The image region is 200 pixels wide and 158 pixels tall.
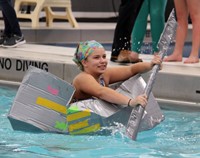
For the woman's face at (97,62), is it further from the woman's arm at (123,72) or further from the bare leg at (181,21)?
the bare leg at (181,21)

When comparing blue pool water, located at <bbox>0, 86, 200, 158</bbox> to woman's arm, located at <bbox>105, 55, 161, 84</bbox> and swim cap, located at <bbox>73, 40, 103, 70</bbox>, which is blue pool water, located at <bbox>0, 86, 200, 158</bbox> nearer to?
woman's arm, located at <bbox>105, 55, 161, 84</bbox>

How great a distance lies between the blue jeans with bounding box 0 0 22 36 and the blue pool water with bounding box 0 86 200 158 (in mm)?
2688

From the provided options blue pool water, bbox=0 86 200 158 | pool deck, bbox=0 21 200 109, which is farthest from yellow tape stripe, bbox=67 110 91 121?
pool deck, bbox=0 21 200 109

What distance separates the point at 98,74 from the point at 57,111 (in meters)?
0.45

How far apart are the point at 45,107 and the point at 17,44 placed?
3.22m

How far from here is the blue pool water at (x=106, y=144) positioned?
13.8 ft

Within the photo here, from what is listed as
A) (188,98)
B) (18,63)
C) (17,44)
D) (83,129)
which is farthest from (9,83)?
(83,129)

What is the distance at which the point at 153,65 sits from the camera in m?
4.90

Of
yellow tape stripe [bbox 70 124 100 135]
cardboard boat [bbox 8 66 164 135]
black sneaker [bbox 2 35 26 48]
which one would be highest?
cardboard boat [bbox 8 66 164 135]

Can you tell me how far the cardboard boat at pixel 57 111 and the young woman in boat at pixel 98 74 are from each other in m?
0.09

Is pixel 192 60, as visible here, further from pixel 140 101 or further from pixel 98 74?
pixel 140 101

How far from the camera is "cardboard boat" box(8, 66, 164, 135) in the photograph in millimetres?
4703

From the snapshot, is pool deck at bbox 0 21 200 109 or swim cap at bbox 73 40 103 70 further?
pool deck at bbox 0 21 200 109

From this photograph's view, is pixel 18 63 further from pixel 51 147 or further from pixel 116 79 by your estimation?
pixel 51 147
